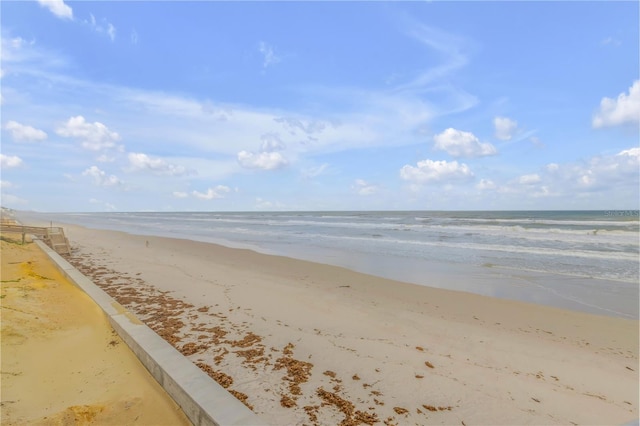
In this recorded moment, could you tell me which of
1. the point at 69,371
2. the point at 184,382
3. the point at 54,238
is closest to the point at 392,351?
the point at 184,382

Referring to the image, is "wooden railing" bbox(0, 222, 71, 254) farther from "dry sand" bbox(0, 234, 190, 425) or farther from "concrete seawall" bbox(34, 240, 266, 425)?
"concrete seawall" bbox(34, 240, 266, 425)

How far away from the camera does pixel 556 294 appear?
9.08 m

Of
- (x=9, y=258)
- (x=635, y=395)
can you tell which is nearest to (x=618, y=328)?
(x=635, y=395)

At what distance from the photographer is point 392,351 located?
4.84 m

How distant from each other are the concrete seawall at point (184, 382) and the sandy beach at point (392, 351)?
1.53 feet

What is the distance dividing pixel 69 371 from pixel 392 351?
4076 mm

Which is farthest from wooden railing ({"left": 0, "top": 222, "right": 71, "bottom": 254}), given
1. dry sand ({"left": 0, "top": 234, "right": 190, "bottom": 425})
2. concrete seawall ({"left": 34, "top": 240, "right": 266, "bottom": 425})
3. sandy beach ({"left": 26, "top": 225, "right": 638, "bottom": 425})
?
concrete seawall ({"left": 34, "top": 240, "right": 266, "bottom": 425})

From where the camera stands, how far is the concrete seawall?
8.95 feet

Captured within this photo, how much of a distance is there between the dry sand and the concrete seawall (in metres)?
0.10

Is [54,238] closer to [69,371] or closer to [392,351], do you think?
[69,371]

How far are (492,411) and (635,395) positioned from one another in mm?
2109

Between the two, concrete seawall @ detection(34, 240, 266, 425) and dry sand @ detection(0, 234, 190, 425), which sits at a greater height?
concrete seawall @ detection(34, 240, 266, 425)

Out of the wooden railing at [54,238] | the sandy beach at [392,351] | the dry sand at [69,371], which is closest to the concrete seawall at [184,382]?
the dry sand at [69,371]

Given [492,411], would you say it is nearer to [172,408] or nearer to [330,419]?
[330,419]
